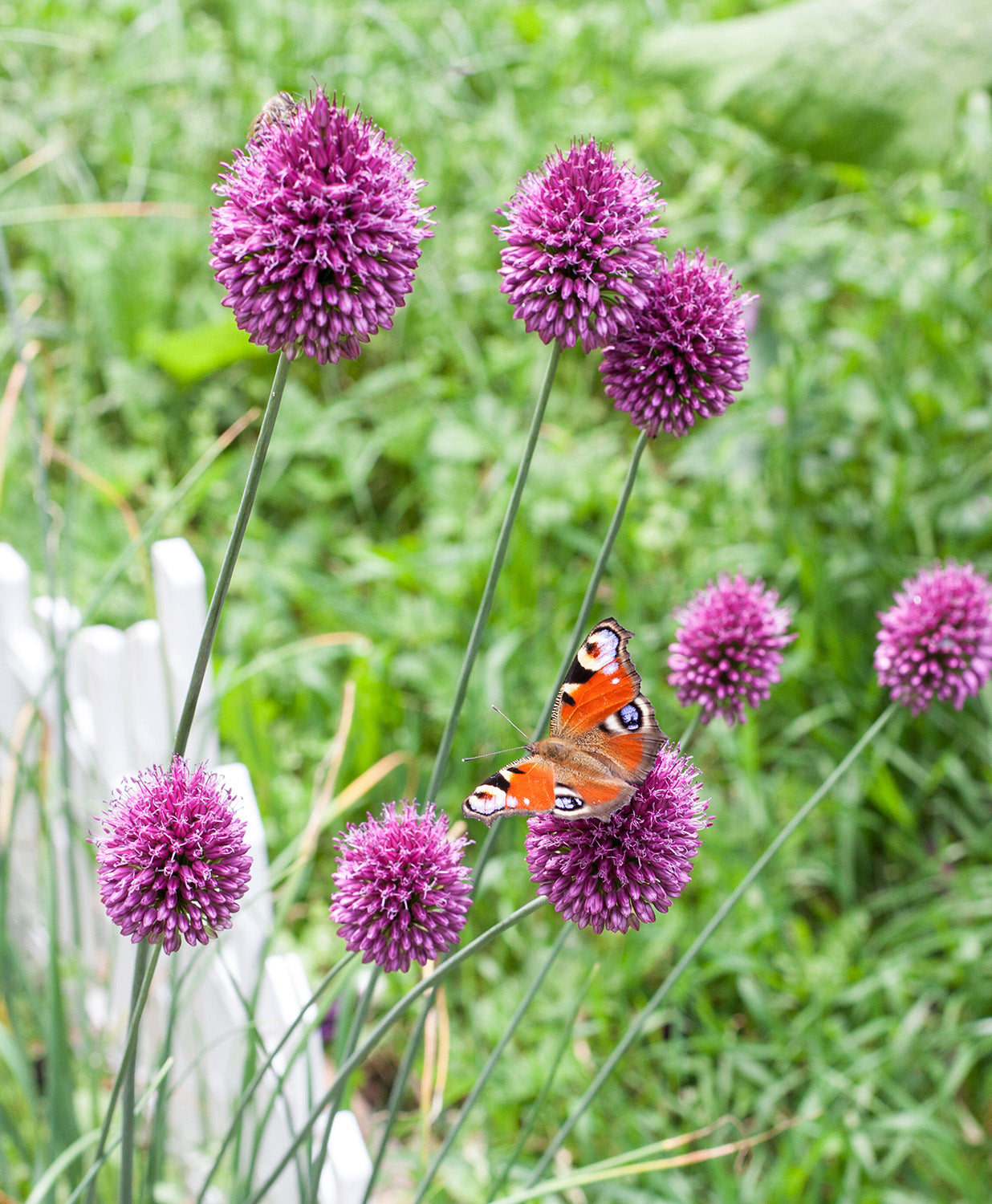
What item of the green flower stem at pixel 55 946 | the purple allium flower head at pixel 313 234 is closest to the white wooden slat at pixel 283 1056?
the green flower stem at pixel 55 946

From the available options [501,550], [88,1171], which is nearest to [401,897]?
[501,550]

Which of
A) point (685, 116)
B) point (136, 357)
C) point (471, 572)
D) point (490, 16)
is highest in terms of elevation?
point (490, 16)

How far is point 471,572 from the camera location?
8.80ft

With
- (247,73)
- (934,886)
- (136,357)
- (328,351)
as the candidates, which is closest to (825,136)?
(328,351)

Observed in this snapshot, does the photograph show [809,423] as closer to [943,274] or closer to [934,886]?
[943,274]

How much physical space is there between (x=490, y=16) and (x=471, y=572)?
2564 mm

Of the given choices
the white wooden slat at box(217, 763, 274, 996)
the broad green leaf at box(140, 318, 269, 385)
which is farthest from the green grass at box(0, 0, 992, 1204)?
the white wooden slat at box(217, 763, 274, 996)

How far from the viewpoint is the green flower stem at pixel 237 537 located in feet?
2.63

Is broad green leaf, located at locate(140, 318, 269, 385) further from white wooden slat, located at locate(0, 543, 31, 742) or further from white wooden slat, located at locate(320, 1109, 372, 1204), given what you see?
white wooden slat, located at locate(320, 1109, 372, 1204)

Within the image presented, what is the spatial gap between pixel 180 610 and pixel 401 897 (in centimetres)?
90

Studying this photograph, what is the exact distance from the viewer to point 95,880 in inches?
73.5

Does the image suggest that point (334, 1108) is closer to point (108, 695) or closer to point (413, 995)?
point (413, 995)

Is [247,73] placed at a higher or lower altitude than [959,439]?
higher

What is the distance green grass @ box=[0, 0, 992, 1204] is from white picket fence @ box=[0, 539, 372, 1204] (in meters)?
0.22
